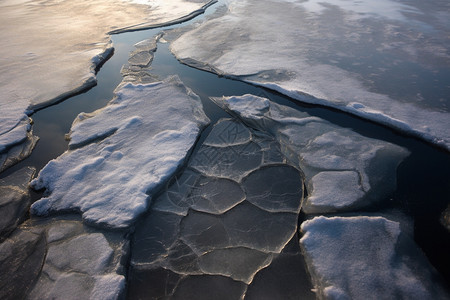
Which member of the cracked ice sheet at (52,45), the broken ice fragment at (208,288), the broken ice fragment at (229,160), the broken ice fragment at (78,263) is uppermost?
the cracked ice sheet at (52,45)

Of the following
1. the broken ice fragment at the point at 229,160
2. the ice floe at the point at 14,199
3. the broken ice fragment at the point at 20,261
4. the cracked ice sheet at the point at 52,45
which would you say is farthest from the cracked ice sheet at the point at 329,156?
the cracked ice sheet at the point at 52,45

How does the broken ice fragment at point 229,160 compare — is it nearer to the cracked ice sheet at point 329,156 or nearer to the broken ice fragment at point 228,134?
the broken ice fragment at point 228,134

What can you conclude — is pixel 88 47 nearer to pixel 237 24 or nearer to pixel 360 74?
pixel 237 24

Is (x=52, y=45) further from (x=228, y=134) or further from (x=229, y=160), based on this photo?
(x=229, y=160)

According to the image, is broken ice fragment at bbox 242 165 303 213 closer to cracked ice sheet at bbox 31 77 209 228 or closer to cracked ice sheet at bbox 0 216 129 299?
cracked ice sheet at bbox 31 77 209 228

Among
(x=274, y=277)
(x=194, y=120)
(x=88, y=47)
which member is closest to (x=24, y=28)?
(x=88, y=47)
